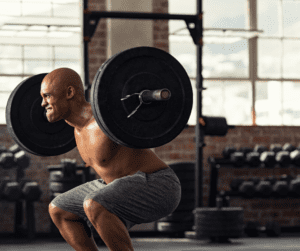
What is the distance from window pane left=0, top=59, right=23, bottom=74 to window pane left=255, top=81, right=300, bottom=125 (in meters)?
2.57

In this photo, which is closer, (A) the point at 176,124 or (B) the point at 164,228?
(A) the point at 176,124

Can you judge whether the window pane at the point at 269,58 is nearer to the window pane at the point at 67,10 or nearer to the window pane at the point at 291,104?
the window pane at the point at 291,104

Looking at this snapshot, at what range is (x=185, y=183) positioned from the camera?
15.4 ft

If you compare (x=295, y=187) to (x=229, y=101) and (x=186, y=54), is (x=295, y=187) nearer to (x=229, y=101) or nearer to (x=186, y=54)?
(x=229, y=101)

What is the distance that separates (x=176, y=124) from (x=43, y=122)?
26.8 inches

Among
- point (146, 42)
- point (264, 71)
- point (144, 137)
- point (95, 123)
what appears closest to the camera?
point (144, 137)

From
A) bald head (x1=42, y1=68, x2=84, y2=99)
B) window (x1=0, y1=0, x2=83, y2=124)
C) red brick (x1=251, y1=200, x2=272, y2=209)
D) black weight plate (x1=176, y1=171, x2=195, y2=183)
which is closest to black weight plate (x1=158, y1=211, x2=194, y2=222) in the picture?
black weight plate (x1=176, y1=171, x2=195, y2=183)

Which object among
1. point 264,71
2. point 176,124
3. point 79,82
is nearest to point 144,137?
point 176,124

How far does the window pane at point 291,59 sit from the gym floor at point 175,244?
196cm

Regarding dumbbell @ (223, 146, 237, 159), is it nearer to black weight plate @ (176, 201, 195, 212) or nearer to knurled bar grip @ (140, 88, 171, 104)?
black weight plate @ (176, 201, 195, 212)

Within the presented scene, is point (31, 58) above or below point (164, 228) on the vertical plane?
above

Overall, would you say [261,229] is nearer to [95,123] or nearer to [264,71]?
[264,71]

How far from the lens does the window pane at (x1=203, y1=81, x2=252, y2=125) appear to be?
556 cm

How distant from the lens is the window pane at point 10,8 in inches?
205
